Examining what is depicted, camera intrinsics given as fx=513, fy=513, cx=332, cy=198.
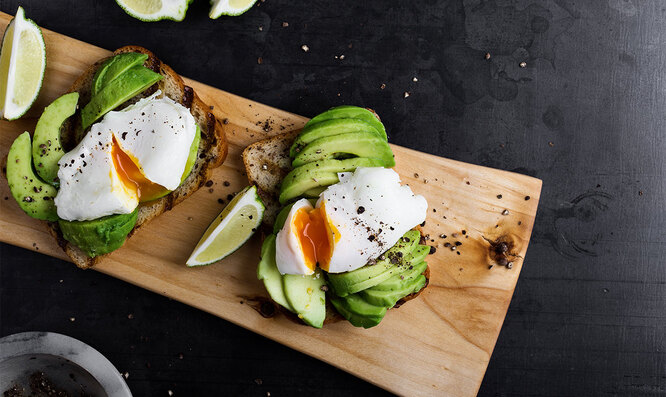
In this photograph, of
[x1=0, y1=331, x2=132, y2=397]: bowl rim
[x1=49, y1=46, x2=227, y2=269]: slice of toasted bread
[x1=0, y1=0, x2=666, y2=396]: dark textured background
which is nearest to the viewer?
[x1=0, y1=331, x2=132, y2=397]: bowl rim

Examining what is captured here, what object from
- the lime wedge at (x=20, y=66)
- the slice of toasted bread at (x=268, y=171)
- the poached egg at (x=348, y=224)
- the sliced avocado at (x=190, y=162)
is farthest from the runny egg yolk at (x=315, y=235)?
the lime wedge at (x=20, y=66)

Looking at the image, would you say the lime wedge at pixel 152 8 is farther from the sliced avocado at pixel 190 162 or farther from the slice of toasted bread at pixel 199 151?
the sliced avocado at pixel 190 162

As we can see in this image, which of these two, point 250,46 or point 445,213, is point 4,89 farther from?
point 445,213

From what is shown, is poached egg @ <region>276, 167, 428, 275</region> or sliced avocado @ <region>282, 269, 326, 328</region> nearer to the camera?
poached egg @ <region>276, 167, 428, 275</region>

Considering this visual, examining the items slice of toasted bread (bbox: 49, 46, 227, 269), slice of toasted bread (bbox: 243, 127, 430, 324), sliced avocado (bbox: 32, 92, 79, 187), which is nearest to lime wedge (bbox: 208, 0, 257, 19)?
slice of toasted bread (bbox: 49, 46, 227, 269)

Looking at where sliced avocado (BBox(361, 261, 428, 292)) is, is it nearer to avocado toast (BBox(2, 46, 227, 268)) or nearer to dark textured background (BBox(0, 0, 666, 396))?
dark textured background (BBox(0, 0, 666, 396))

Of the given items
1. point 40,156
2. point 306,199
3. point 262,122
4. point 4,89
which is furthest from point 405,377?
point 4,89
